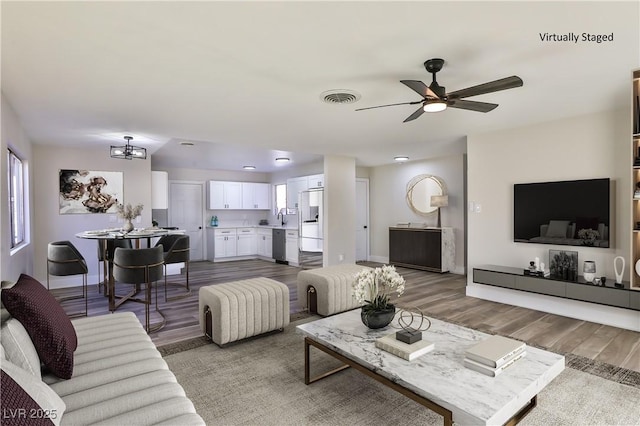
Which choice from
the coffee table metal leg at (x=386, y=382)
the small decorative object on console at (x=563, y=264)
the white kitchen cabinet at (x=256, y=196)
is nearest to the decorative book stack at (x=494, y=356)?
the coffee table metal leg at (x=386, y=382)

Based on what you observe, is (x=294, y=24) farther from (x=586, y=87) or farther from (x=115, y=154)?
(x=115, y=154)

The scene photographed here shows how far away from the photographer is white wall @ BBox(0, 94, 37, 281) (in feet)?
9.97

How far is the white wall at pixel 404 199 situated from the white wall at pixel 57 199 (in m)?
5.09

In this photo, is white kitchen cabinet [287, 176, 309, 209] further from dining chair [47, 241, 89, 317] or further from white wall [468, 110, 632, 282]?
dining chair [47, 241, 89, 317]

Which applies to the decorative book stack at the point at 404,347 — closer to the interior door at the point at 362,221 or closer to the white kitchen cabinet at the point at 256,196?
the interior door at the point at 362,221

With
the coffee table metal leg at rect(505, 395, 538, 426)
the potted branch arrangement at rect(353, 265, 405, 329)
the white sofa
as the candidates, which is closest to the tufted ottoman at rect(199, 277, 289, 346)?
the white sofa

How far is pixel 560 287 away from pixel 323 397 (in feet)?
10.00

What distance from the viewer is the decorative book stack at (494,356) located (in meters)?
1.79

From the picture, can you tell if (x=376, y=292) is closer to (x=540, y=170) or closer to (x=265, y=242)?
(x=540, y=170)

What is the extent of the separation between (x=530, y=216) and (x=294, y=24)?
3.87 m

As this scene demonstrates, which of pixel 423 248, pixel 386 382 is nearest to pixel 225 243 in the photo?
pixel 423 248

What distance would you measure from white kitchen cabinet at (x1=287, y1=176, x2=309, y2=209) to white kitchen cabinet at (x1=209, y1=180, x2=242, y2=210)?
4.45ft

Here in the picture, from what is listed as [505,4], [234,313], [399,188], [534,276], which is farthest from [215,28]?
[399,188]

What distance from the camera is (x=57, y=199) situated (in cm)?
555
